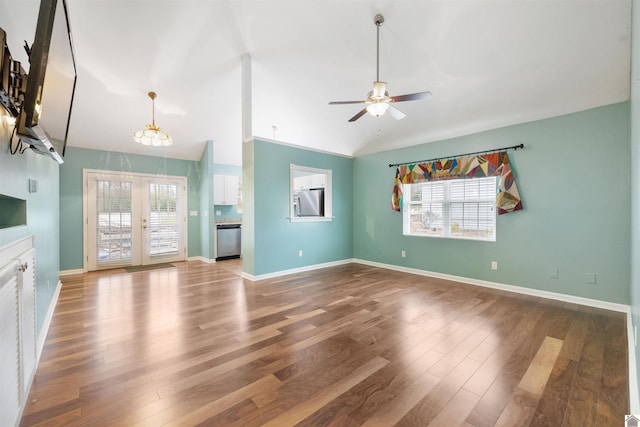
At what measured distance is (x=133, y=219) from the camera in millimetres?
5688

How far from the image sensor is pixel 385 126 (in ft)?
15.9

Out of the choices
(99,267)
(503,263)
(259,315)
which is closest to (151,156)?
(99,267)

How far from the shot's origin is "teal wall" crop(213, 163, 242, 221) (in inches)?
269

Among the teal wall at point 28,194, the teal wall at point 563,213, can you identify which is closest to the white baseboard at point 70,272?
the teal wall at point 28,194

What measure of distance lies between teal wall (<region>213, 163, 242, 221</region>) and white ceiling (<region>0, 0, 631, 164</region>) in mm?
2124

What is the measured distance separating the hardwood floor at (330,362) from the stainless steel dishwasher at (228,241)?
2.76 meters

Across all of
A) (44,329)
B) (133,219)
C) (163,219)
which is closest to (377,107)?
(44,329)

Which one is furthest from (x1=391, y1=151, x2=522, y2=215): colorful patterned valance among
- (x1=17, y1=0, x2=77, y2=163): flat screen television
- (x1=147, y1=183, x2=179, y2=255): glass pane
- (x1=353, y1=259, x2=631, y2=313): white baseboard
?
(x1=147, y1=183, x2=179, y2=255): glass pane

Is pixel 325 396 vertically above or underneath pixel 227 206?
underneath

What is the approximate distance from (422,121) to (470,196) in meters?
1.45

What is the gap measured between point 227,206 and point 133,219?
207cm

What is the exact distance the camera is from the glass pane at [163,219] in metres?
5.91

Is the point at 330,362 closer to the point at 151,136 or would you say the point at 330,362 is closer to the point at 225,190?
the point at 151,136

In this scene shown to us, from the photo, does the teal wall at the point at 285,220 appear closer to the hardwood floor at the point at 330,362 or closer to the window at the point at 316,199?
the window at the point at 316,199
